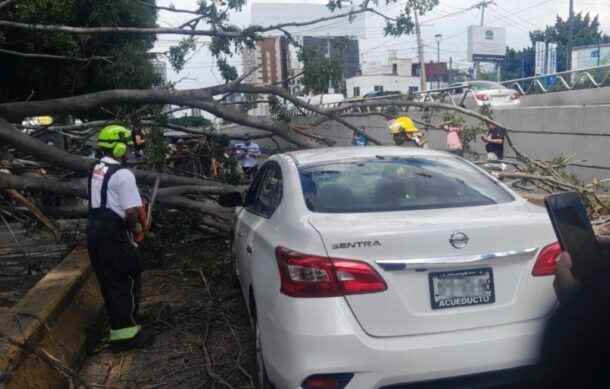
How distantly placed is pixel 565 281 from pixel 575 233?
0.14m

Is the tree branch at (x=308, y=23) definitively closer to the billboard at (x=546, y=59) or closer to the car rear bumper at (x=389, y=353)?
the car rear bumper at (x=389, y=353)

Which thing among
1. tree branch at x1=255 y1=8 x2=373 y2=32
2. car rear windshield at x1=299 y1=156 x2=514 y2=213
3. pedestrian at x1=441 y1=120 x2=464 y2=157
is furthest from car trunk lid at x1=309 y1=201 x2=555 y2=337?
tree branch at x1=255 y1=8 x2=373 y2=32

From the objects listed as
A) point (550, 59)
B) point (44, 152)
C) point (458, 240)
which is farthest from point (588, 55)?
point (458, 240)

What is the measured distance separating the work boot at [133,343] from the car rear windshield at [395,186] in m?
2.04

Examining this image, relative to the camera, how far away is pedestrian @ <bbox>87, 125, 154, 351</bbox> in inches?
185

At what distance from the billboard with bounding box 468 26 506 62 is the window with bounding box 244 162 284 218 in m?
60.1

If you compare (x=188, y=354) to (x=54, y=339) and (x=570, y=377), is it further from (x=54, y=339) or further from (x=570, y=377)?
(x=570, y=377)

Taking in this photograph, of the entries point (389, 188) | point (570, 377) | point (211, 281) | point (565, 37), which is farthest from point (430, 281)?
point (565, 37)

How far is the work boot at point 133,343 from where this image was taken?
4.88 meters

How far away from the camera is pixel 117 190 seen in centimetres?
470

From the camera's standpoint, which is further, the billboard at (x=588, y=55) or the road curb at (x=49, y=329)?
the billboard at (x=588, y=55)

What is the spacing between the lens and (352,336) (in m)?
3.03

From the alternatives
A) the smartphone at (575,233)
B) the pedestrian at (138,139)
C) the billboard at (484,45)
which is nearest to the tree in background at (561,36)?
the billboard at (484,45)

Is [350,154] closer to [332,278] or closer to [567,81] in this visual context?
[332,278]
